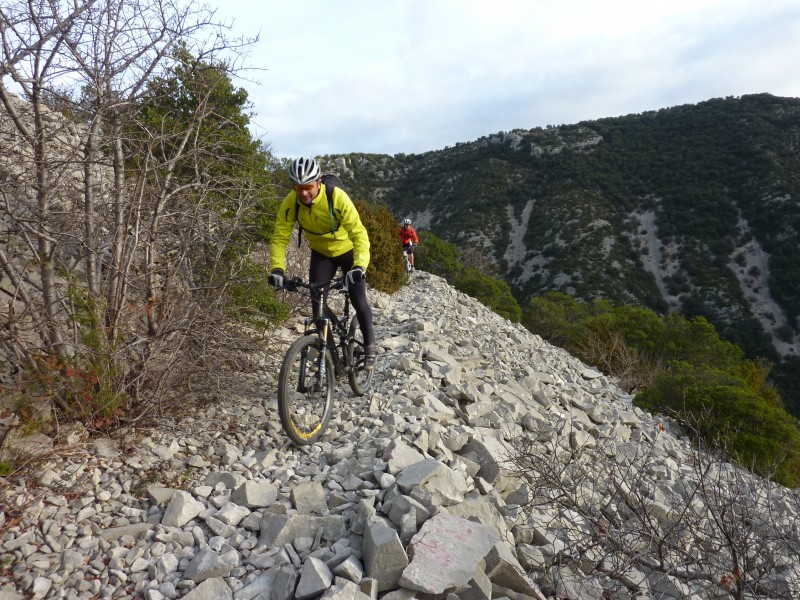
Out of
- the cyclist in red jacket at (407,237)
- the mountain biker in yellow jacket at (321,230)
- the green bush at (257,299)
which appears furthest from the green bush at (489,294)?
the mountain biker in yellow jacket at (321,230)

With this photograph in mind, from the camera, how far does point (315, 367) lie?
384 centimetres

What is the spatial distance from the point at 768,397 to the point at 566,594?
64.8 feet

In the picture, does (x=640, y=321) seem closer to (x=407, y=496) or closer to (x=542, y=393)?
(x=542, y=393)

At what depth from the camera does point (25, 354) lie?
3246 mm

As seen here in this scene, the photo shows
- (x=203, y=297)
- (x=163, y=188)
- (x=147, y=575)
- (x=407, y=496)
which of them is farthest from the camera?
(x=203, y=297)

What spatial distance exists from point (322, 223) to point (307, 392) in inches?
55.5

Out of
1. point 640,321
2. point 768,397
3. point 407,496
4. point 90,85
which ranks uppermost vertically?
point 90,85

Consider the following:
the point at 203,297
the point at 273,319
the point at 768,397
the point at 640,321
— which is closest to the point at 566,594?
the point at 203,297

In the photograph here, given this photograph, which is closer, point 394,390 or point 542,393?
point 394,390

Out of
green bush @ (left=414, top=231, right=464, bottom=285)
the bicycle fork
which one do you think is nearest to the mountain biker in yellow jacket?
the bicycle fork

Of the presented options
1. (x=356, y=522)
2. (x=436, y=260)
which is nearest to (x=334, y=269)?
(x=356, y=522)

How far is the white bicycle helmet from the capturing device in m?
3.56

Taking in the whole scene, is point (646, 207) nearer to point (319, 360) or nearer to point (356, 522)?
point (319, 360)

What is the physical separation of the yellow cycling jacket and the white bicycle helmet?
0.85 ft
